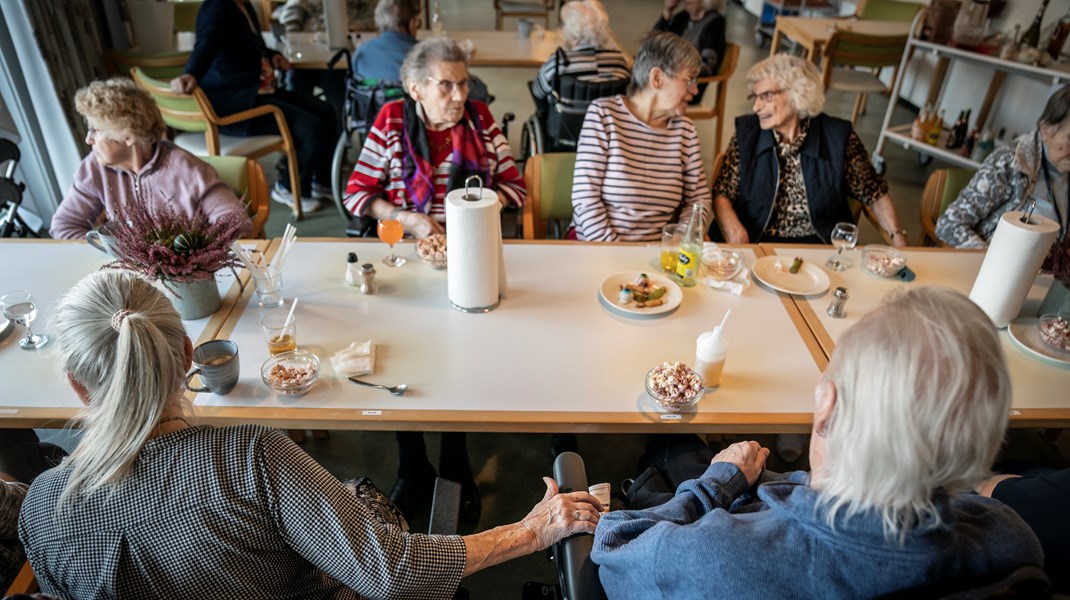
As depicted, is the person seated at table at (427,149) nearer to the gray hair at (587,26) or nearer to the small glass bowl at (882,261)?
the small glass bowl at (882,261)

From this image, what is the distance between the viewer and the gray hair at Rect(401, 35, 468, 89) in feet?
7.47

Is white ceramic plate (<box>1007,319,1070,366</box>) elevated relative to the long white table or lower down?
elevated

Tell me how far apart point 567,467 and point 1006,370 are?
82 centimetres

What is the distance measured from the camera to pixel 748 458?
133cm

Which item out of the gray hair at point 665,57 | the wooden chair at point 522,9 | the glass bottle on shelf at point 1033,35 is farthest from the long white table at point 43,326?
the wooden chair at point 522,9

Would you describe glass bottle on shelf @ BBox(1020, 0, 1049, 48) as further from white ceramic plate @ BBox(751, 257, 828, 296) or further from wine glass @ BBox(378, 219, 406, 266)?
wine glass @ BBox(378, 219, 406, 266)

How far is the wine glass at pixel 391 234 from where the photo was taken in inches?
77.8

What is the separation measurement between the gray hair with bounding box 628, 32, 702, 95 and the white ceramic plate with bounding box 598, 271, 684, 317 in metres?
0.82

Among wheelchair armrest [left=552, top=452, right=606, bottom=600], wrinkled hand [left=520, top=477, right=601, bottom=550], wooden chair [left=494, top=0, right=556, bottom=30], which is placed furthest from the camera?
wooden chair [left=494, top=0, right=556, bottom=30]

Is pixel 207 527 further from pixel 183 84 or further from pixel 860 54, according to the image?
pixel 860 54

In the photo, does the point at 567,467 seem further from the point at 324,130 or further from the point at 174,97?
the point at 324,130

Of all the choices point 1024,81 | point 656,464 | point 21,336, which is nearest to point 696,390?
point 656,464

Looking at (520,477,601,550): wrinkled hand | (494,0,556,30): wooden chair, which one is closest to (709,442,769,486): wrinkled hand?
(520,477,601,550): wrinkled hand

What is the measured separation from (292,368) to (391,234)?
608 millimetres
